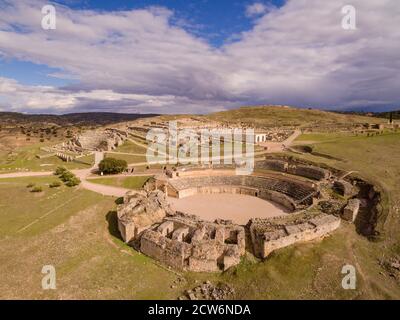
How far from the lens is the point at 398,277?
63.5 ft

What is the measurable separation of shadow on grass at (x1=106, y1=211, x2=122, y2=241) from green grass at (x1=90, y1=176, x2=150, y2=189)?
11.1 m

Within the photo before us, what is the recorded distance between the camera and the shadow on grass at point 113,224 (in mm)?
27547

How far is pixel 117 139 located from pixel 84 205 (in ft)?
148

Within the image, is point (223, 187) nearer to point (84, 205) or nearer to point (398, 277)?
point (84, 205)

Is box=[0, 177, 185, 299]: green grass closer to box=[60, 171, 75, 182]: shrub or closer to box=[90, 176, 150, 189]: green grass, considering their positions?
box=[60, 171, 75, 182]: shrub

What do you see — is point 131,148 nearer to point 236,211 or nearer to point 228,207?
point 228,207

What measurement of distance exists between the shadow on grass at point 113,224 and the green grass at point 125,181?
36.4 feet

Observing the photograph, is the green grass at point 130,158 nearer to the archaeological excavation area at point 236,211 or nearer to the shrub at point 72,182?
the archaeological excavation area at point 236,211

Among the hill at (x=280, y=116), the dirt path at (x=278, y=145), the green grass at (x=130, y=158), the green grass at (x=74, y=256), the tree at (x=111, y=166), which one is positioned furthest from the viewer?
the hill at (x=280, y=116)

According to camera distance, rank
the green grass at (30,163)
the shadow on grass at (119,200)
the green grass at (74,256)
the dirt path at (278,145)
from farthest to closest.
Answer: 1. the dirt path at (278,145)
2. the green grass at (30,163)
3. the shadow on grass at (119,200)
4. the green grass at (74,256)

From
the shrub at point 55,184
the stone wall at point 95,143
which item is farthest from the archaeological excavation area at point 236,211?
the stone wall at point 95,143

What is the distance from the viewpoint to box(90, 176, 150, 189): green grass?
43344 mm
